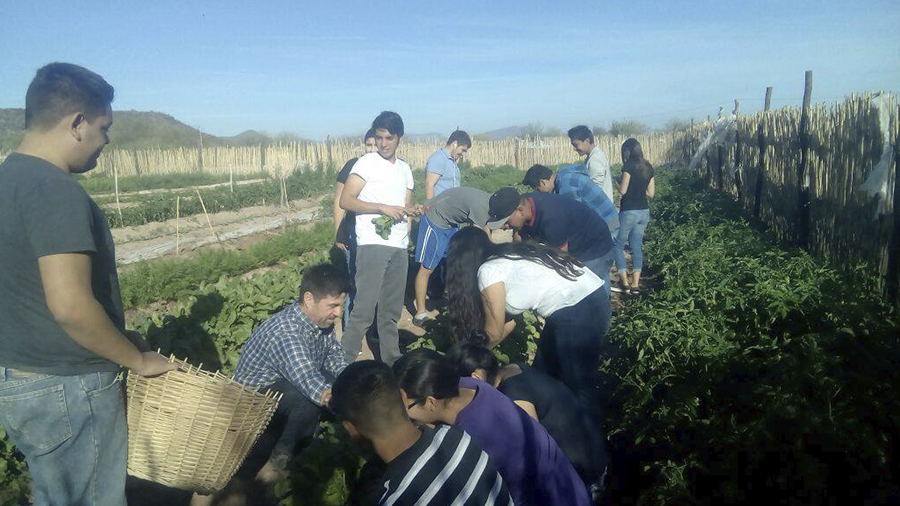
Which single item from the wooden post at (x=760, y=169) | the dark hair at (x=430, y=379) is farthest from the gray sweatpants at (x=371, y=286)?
the wooden post at (x=760, y=169)

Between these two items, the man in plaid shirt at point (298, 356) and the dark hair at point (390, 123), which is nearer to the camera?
the man in plaid shirt at point (298, 356)

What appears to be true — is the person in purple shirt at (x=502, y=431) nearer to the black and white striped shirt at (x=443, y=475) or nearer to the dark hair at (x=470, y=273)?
the black and white striped shirt at (x=443, y=475)

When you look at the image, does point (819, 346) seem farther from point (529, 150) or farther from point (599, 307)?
point (529, 150)

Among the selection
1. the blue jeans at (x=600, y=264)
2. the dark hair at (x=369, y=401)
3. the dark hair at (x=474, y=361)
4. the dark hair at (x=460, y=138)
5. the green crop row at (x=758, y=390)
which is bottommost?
the green crop row at (x=758, y=390)

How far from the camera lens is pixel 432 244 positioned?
6539 millimetres

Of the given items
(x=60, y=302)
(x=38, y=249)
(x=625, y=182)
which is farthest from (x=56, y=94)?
(x=625, y=182)

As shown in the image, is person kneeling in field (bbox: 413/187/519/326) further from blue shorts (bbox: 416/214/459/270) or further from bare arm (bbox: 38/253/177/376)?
bare arm (bbox: 38/253/177/376)

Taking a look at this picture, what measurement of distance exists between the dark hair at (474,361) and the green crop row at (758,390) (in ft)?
3.02

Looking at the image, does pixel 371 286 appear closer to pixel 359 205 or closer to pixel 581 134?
pixel 359 205

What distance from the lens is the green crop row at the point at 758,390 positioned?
264cm

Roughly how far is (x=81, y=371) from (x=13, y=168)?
2.29 feet

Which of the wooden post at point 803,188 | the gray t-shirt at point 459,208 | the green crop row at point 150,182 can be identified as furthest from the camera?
the green crop row at point 150,182

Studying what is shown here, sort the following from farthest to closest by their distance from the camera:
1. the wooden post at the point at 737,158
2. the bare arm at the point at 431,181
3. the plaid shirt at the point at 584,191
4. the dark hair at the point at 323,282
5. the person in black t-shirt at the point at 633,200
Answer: the wooden post at the point at 737,158, the person in black t-shirt at the point at 633,200, the bare arm at the point at 431,181, the plaid shirt at the point at 584,191, the dark hair at the point at 323,282

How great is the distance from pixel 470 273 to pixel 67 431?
7.23 ft
